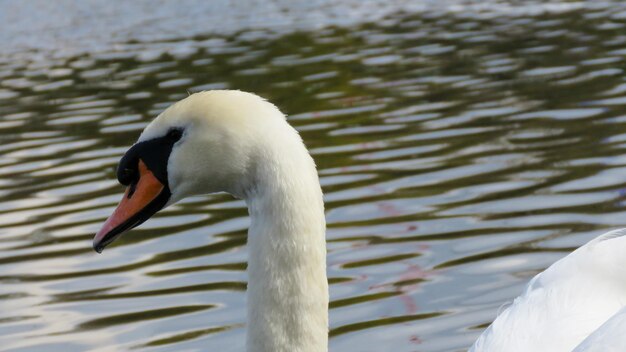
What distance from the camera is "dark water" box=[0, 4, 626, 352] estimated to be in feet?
19.6

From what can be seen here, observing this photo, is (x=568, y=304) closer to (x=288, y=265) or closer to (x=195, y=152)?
(x=288, y=265)

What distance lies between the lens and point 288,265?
3566mm

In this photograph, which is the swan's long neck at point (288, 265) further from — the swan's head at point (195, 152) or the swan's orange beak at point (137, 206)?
the swan's orange beak at point (137, 206)

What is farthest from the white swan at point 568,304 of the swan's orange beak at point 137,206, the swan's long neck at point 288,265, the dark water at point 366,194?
the dark water at point 366,194

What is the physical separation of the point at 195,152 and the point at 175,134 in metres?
0.11

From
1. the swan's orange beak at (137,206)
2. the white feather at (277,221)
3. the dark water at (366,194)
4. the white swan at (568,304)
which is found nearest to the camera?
the white feather at (277,221)

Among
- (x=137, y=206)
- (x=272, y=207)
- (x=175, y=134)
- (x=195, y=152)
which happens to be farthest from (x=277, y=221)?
(x=137, y=206)

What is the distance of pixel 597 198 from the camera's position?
7238mm

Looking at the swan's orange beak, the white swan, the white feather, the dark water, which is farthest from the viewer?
the dark water

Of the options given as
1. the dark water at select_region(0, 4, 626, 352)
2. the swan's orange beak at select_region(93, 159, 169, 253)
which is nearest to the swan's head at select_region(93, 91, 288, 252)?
the swan's orange beak at select_region(93, 159, 169, 253)

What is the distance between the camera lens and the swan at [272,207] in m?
3.51

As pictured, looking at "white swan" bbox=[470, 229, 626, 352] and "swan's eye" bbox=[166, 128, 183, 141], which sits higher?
"swan's eye" bbox=[166, 128, 183, 141]

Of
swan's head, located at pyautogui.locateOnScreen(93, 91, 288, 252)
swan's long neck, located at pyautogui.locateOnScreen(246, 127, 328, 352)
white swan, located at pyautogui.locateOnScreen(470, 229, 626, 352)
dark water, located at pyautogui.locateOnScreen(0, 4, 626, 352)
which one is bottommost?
dark water, located at pyautogui.locateOnScreen(0, 4, 626, 352)

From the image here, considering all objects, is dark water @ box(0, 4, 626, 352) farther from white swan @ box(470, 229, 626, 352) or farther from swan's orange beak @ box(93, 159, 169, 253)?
swan's orange beak @ box(93, 159, 169, 253)
